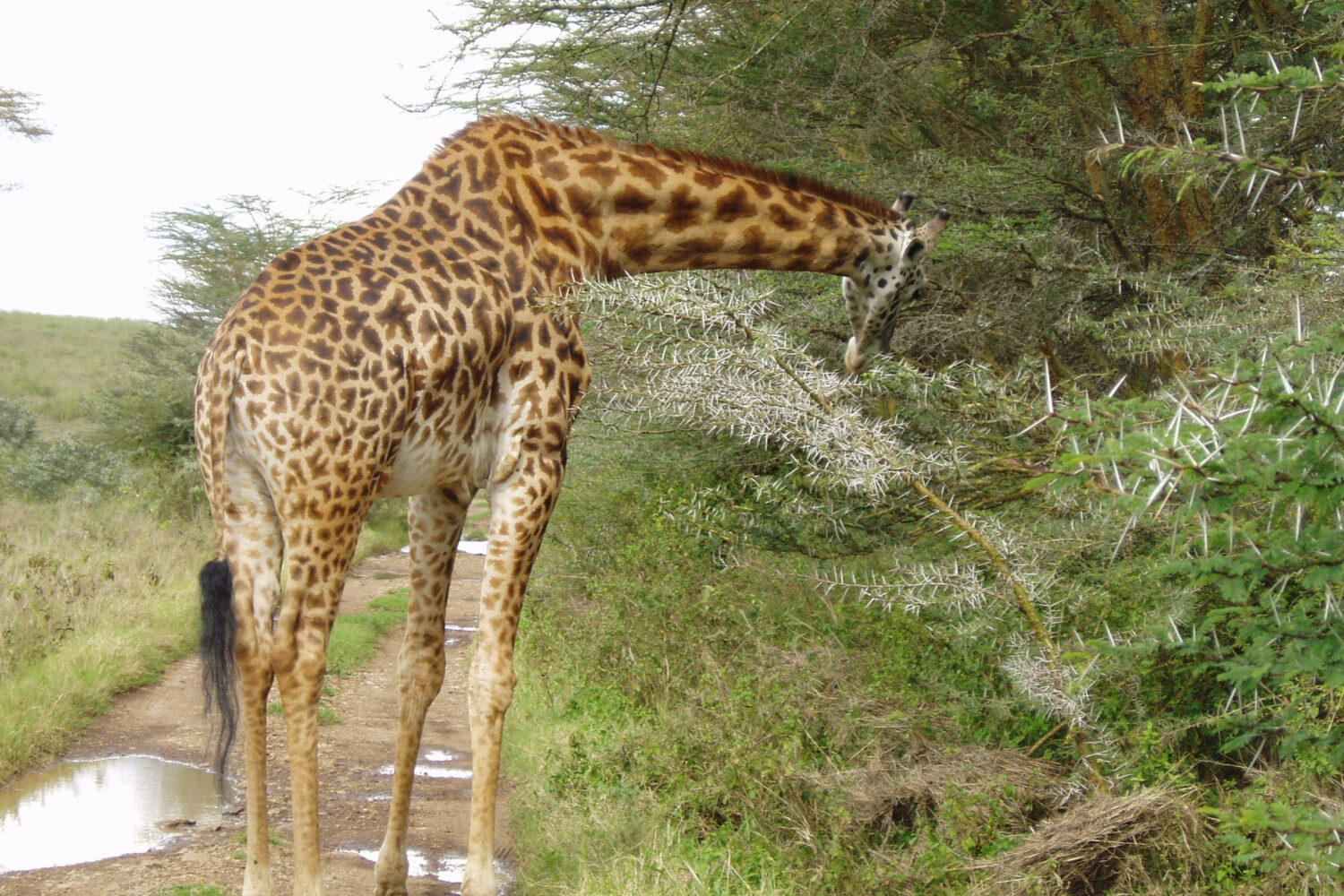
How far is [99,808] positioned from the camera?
5617mm

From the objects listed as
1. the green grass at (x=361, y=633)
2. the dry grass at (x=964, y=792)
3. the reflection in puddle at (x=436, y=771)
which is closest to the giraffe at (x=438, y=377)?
the dry grass at (x=964, y=792)

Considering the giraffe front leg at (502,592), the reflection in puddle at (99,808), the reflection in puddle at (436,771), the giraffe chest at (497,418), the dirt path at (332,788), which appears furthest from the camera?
the reflection in puddle at (436,771)

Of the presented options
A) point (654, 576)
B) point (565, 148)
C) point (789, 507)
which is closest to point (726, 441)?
point (654, 576)

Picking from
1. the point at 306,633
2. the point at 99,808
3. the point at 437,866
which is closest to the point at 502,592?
the point at 306,633

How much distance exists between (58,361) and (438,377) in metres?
41.6

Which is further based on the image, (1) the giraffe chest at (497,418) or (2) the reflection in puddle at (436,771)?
(2) the reflection in puddle at (436,771)

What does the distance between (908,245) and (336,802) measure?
3978 mm

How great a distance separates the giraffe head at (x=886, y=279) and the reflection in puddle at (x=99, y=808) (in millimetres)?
3522

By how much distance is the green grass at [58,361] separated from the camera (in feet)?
101

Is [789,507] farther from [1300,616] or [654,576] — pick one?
[1300,616]

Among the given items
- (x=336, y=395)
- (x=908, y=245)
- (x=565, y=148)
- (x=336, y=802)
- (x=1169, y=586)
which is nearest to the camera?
(x=336, y=395)

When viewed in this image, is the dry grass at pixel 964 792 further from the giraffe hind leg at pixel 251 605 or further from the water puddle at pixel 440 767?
the water puddle at pixel 440 767

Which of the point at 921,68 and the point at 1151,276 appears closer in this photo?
the point at 1151,276

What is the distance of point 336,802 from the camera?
19.7 feet
